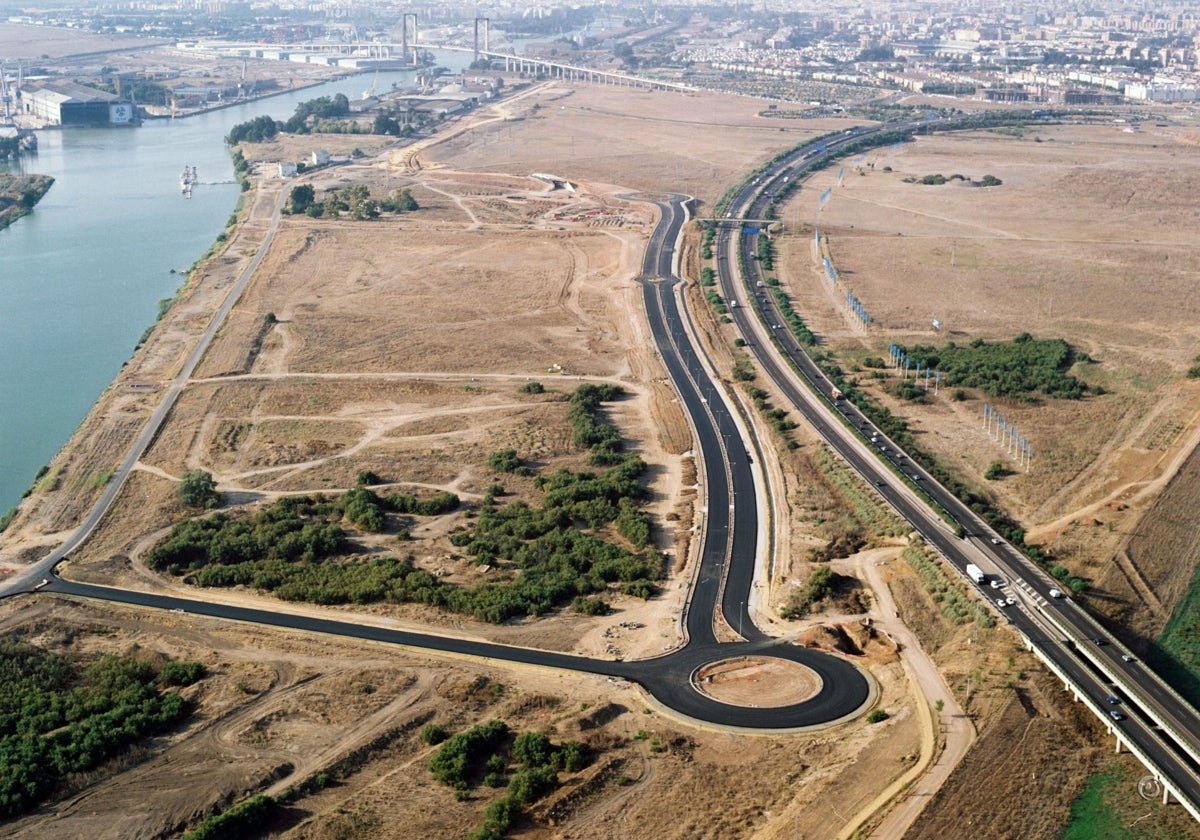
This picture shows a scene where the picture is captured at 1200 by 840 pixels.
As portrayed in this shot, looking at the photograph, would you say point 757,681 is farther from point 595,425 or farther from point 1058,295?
point 1058,295

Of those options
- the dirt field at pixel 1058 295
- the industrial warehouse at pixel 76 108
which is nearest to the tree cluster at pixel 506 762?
the dirt field at pixel 1058 295

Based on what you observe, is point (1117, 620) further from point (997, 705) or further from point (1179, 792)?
point (1179, 792)

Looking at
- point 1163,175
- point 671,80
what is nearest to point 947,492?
point 1163,175

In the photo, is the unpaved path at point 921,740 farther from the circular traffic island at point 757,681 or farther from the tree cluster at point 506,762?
the tree cluster at point 506,762

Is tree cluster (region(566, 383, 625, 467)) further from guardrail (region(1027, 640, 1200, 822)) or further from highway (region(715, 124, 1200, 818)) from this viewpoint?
guardrail (region(1027, 640, 1200, 822))

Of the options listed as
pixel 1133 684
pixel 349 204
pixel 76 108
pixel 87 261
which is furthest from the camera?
pixel 76 108

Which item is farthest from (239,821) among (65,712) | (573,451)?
(573,451)
